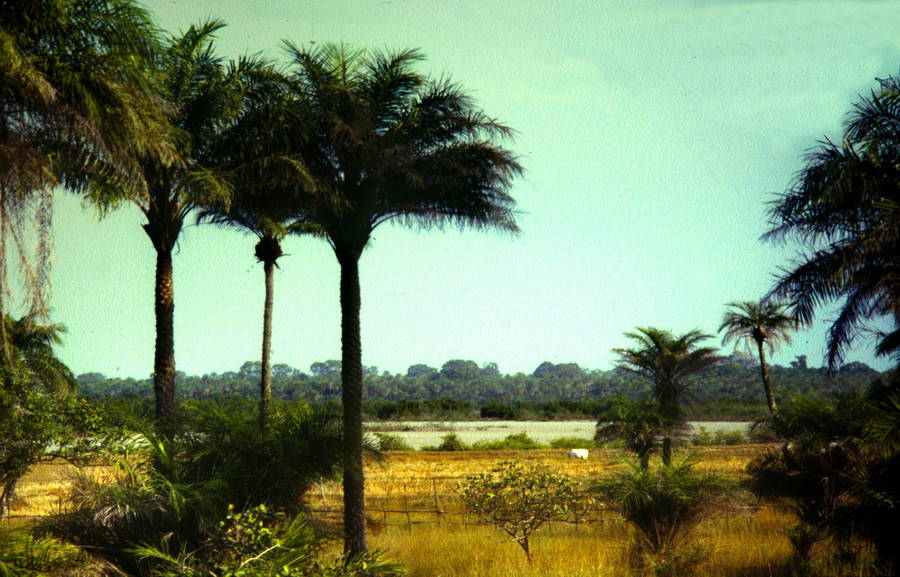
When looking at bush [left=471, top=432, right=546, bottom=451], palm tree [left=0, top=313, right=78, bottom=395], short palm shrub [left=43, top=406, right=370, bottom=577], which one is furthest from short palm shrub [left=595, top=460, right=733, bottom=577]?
bush [left=471, top=432, right=546, bottom=451]

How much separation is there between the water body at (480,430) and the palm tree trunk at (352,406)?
Result: 6091 centimetres

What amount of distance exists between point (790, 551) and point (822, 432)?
2997 mm

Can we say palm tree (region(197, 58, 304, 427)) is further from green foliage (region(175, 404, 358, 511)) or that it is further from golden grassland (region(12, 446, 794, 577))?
golden grassland (region(12, 446, 794, 577))

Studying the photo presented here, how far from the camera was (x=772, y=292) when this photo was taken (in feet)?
65.0

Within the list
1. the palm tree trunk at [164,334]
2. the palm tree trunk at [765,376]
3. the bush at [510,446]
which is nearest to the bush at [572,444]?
the bush at [510,446]

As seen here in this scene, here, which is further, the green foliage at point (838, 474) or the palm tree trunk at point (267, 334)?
the palm tree trunk at point (267, 334)

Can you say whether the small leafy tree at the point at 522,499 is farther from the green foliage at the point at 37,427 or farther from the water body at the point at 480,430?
the water body at the point at 480,430

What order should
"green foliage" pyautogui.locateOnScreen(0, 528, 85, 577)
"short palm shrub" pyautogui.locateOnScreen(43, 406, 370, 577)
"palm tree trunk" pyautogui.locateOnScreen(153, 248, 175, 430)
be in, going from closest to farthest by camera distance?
1. "green foliage" pyautogui.locateOnScreen(0, 528, 85, 577)
2. "short palm shrub" pyautogui.locateOnScreen(43, 406, 370, 577)
3. "palm tree trunk" pyautogui.locateOnScreen(153, 248, 175, 430)

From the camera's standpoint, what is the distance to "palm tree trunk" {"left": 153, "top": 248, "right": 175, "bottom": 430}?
65.0ft

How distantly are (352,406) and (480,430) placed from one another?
87490 mm

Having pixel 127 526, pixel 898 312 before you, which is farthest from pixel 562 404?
pixel 127 526

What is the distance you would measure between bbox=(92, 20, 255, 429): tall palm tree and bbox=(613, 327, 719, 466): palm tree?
18.7 meters

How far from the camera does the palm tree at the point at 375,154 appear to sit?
18.7 meters

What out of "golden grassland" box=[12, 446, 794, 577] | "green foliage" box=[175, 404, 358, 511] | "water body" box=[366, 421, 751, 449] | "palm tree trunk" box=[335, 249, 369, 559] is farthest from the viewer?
"water body" box=[366, 421, 751, 449]
